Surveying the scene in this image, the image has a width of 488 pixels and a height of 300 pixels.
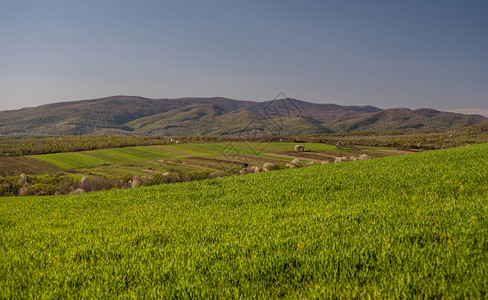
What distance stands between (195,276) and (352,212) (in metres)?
Result: 5.61

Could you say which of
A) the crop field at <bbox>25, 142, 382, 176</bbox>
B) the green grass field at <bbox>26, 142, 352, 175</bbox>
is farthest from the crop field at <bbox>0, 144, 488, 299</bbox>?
the green grass field at <bbox>26, 142, 352, 175</bbox>

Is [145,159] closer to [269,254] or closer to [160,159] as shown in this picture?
[160,159]

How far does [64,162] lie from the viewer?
220 feet

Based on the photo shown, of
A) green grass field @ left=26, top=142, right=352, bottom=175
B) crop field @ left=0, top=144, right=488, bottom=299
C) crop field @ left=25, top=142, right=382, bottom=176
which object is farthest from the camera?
green grass field @ left=26, top=142, right=352, bottom=175

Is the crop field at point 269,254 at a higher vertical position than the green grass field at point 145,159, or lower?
higher

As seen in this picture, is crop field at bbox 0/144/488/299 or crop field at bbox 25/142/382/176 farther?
crop field at bbox 25/142/382/176

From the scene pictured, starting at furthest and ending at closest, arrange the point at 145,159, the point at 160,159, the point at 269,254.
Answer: the point at 145,159 < the point at 160,159 < the point at 269,254

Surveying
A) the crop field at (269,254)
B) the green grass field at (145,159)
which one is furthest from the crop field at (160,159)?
the crop field at (269,254)

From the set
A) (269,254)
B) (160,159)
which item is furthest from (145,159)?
(269,254)

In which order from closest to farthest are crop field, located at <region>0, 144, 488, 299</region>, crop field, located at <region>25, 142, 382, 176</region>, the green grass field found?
crop field, located at <region>0, 144, 488, 299</region>
crop field, located at <region>25, 142, 382, 176</region>
the green grass field

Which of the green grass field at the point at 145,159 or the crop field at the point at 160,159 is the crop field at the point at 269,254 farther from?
the green grass field at the point at 145,159

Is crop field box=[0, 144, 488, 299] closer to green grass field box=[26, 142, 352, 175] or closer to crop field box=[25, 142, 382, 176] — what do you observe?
crop field box=[25, 142, 382, 176]

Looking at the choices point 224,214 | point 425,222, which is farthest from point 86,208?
point 425,222

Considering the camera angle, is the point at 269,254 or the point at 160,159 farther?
the point at 160,159
